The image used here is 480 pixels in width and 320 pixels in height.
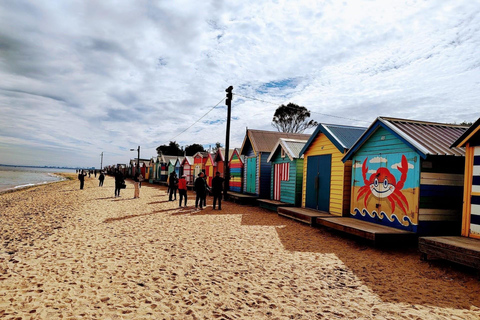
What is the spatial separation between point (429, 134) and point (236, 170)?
1451cm

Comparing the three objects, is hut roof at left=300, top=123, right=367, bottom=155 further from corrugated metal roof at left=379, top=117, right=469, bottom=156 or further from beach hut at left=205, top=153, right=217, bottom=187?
beach hut at left=205, top=153, right=217, bottom=187

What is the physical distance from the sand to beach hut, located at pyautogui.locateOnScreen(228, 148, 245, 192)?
1201 cm

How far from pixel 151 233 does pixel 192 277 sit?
393 centimetres

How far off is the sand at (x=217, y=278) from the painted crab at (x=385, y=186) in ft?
5.01

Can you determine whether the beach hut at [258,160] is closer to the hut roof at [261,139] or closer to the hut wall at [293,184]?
the hut roof at [261,139]

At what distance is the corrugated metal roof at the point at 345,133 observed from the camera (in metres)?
11.4

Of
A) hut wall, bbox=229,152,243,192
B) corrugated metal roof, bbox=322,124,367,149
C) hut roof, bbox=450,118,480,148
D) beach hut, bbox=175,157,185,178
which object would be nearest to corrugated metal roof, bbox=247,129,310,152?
hut wall, bbox=229,152,243,192

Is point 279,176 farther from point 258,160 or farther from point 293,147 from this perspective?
point 258,160

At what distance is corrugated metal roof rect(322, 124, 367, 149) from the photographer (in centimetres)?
1138

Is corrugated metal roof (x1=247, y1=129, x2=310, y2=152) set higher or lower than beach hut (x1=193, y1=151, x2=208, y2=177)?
higher

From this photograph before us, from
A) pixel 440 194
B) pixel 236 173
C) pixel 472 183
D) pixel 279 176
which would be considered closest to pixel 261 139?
pixel 236 173

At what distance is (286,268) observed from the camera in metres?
5.95

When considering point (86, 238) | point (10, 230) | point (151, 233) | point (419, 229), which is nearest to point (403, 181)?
point (419, 229)

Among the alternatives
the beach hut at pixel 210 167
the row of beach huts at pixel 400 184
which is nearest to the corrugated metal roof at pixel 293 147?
the row of beach huts at pixel 400 184
